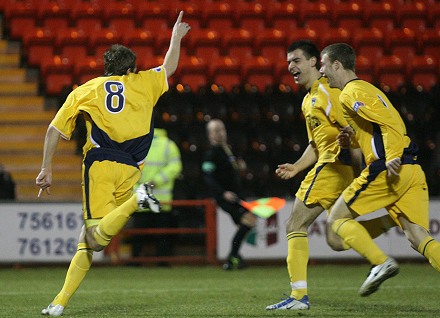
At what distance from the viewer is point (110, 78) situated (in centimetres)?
593

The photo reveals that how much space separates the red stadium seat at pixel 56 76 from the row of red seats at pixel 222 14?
1.64m

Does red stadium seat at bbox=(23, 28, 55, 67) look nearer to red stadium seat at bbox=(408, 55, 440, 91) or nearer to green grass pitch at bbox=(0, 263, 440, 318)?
green grass pitch at bbox=(0, 263, 440, 318)

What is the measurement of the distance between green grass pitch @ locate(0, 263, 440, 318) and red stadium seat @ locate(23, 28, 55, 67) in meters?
4.50

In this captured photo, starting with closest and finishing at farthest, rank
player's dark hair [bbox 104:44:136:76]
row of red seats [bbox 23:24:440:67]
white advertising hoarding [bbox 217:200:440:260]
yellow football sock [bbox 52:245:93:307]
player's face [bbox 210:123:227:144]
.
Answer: yellow football sock [bbox 52:245:93:307] → player's dark hair [bbox 104:44:136:76] → player's face [bbox 210:123:227:144] → white advertising hoarding [bbox 217:200:440:260] → row of red seats [bbox 23:24:440:67]

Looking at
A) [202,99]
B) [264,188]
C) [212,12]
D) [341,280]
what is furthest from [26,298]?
[212,12]

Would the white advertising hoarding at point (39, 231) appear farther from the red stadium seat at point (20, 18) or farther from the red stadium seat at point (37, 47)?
the red stadium seat at point (20, 18)

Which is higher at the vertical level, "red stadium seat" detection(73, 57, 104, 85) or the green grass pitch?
"red stadium seat" detection(73, 57, 104, 85)

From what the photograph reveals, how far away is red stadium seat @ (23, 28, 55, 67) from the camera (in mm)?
13812

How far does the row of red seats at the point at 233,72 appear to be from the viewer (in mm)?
13125

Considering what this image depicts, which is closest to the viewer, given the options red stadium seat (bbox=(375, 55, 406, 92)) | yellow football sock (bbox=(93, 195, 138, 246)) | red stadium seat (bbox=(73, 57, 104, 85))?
yellow football sock (bbox=(93, 195, 138, 246))

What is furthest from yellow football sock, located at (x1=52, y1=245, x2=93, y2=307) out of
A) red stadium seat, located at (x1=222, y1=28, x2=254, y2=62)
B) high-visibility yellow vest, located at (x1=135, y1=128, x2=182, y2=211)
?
red stadium seat, located at (x1=222, y1=28, x2=254, y2=62)

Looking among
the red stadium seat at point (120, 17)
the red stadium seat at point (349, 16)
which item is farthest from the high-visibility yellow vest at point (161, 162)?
the red stadium seat at point (349, 16)

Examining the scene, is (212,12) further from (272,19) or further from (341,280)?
(341,280)

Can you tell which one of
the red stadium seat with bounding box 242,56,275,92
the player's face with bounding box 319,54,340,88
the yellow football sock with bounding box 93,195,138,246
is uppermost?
the red stadium seat with bounding box 242,56,275,92
